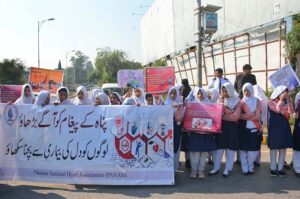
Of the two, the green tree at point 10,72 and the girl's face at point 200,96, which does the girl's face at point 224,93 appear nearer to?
the girl's face at point 200,96

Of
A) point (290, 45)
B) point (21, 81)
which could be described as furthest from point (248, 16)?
point (21, 81)

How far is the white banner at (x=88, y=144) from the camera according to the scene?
251 inches

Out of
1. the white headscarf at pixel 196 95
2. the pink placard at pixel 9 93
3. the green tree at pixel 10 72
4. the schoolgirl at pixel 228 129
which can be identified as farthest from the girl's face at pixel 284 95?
the green tree at pixel 10 72

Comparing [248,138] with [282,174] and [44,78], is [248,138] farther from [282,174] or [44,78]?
[44,78]

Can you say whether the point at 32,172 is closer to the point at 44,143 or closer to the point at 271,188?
the point at 44,143

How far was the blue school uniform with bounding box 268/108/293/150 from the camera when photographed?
6.82m

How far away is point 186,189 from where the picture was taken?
621cm

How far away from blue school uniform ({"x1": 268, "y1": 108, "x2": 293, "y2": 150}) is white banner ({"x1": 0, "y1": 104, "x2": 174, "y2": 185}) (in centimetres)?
Answer: 178

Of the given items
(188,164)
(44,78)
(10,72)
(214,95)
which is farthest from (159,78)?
(10,72)

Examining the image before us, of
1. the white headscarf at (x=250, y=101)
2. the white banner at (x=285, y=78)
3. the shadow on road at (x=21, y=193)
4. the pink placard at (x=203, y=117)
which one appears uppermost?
the white banner at (x=285, y=78)

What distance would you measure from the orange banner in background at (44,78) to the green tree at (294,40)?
7475 millimetres

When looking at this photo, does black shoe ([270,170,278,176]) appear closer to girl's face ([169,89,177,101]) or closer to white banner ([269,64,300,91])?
white banner ([269,64,300,91])

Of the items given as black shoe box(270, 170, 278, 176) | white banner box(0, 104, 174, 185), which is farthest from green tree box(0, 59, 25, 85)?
black shoe box(270, 170, 278, 176)

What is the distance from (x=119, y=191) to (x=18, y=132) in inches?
77.0
